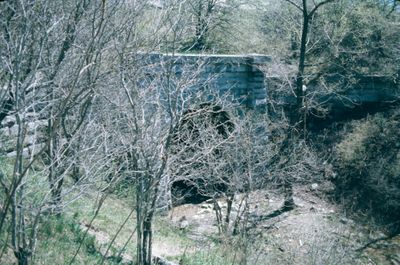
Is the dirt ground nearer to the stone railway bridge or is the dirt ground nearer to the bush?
the bush

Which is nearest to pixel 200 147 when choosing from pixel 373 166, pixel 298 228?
pixel 298 228

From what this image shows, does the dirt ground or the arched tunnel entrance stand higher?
the arched tunnel entrance

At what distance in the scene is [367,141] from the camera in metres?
14.8

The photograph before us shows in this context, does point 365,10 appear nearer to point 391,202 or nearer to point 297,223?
point 391,202

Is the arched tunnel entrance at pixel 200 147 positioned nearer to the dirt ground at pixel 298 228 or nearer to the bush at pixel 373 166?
the dirt ground at pixel 298 228

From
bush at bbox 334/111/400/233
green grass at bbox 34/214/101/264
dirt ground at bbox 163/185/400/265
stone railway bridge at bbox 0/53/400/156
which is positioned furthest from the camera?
bush at bbox 334/111/400/233

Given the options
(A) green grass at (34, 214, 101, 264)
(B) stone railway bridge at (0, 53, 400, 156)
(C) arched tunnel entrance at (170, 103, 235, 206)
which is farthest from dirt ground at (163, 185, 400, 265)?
(A) green grass at (34, 214, 101, 264)

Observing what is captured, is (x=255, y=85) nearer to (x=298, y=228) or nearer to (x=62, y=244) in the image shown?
(x=298, y=228)

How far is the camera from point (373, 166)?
14102 mm

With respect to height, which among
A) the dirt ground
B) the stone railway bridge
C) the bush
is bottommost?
the dirt ground

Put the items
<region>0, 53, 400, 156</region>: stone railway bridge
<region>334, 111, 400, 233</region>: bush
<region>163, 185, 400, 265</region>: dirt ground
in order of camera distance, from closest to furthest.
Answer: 1. <region>163, 185, 400, 265</region>: dirt ground
2. <region>0, 53, 400, 156</region>: stone railway bridge
3. <region>334, 111, 400, 233</region>: bush

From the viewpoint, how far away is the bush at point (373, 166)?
43.6ft

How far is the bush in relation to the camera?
1330cm

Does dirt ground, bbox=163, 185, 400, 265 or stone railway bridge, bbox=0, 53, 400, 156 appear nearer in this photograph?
dirt ground, bbox=163, 185, 400, 265
